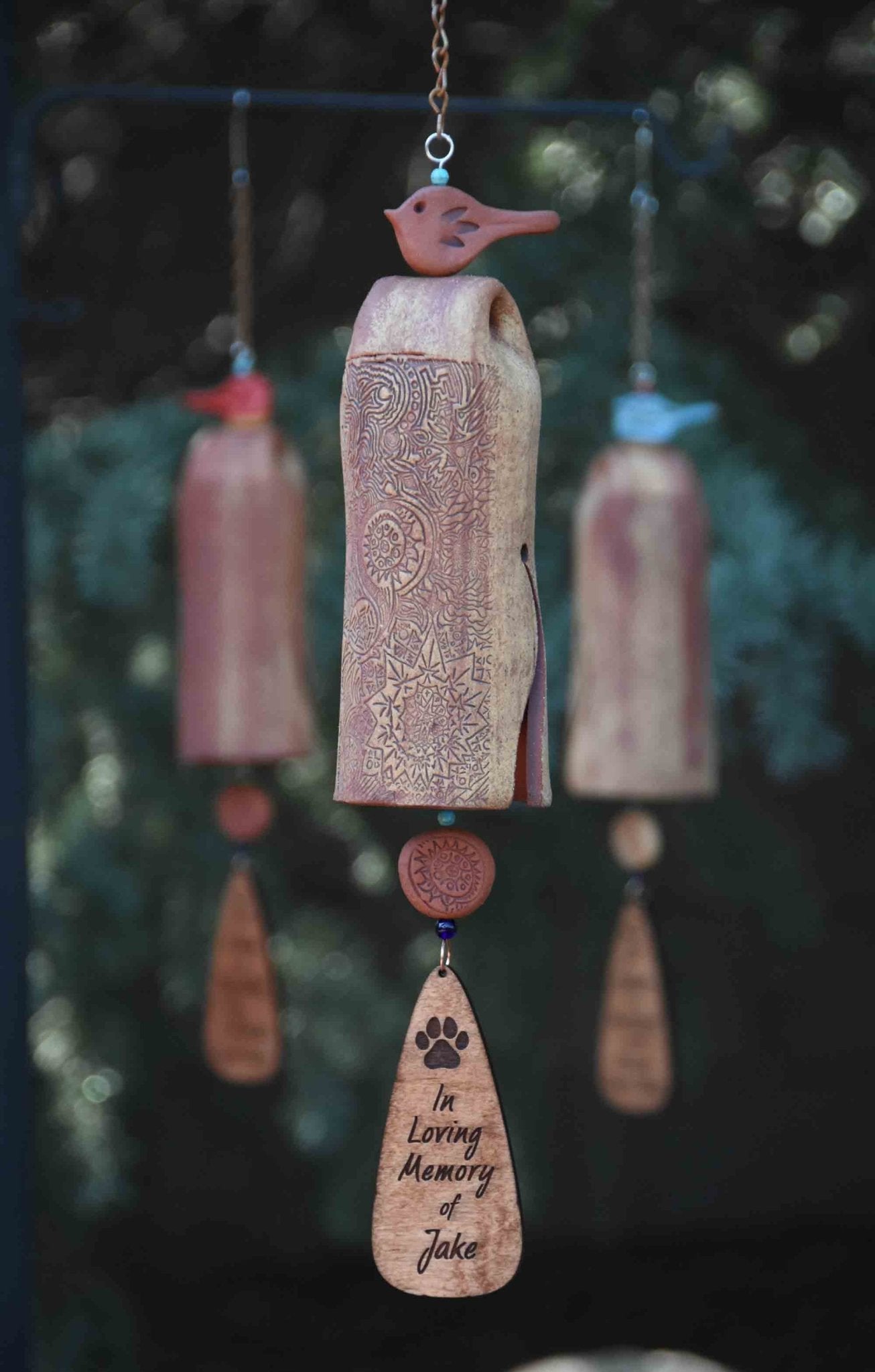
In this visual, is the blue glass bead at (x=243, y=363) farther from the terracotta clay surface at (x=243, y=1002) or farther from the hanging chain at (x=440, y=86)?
the hanging chain at (x=440, y=86)

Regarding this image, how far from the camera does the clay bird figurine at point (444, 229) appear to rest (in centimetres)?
110

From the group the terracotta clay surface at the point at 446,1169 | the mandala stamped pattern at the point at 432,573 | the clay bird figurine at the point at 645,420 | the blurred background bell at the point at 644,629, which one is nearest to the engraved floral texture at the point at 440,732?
the mandala stamped pattern at the point at 432,573

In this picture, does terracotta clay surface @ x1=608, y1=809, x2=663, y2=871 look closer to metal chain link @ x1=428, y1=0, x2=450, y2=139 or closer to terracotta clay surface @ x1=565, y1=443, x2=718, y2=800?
terracotta clay surface @ x1=565, y1=443, x2=718, y2=800

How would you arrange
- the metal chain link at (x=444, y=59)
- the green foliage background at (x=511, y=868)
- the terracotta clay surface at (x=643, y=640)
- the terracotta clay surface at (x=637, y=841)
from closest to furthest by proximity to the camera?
the metal chain link at (x=444, y=59)
the terracotta clay surface at (x=643, y=640)
the terracotta clay surface at (x=637, y=841)
the green foliage background at (x=511, y=868)

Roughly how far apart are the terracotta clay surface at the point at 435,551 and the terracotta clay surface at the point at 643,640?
29.5 inches

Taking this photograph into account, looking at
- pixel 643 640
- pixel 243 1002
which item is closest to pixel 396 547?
pixel 643 640

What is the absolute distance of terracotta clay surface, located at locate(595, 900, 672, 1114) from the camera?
2.00m

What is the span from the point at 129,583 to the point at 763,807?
4.23 ft

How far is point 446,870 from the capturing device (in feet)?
3.64

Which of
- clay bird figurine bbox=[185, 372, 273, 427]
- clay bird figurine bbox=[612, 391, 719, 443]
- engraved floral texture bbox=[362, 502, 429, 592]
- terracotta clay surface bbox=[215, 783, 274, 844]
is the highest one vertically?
clay bird figurine bbox=[185, 372, 273, 427]

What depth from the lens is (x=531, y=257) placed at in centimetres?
256

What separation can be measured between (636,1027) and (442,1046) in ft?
3.13

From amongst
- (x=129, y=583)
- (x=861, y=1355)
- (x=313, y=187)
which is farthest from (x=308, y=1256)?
(x=313, y=187)

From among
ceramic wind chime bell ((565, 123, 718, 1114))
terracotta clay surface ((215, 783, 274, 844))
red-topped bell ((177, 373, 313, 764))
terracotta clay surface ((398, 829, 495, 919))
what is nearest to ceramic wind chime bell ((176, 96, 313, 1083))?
red-topped bell ((177, 373, 313, 764))
